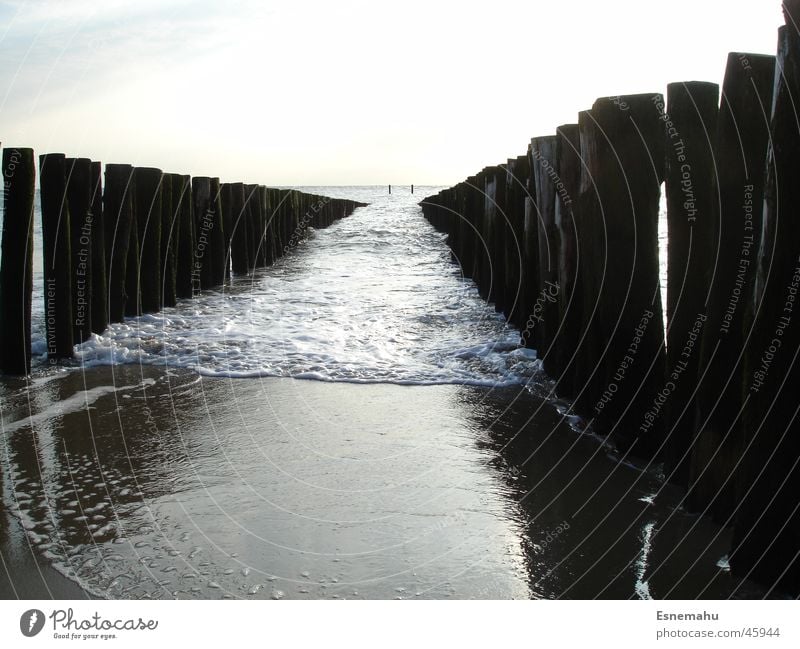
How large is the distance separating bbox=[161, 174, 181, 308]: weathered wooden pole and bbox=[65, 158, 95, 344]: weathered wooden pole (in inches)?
69.1

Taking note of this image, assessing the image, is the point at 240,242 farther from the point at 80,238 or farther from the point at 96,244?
the point at 80,238

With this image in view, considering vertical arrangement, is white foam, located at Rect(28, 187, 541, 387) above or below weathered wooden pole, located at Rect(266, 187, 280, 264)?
below

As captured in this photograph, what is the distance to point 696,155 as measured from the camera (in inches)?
136

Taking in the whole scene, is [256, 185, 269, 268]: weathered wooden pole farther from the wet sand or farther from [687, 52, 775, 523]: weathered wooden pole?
[687, 52, 775, 523]: weathered wooden pole

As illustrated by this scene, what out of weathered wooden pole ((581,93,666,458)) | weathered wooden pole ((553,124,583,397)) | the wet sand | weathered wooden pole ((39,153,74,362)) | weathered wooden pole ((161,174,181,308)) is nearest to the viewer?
the wet sand

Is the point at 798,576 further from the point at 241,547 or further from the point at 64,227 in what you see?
the point at 64,227

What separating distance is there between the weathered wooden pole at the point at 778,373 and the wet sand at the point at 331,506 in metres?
0.19

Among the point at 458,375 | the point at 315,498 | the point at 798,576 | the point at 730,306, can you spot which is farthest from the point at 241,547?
the point at 458,375

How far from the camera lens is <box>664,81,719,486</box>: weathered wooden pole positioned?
135 inches

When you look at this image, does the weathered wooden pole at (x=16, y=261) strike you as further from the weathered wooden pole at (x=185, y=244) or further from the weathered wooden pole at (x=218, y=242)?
the weathered wooden pole at (x=218, y=242)

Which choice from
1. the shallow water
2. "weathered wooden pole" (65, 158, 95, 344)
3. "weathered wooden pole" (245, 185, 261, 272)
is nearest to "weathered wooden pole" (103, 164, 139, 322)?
"weathered wooden pole" (65, 158, 95, 344)

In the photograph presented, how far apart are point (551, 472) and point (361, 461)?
3.04ft

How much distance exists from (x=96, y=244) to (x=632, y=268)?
4.59m
